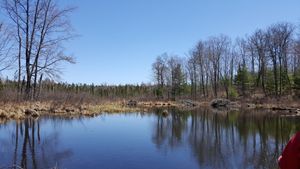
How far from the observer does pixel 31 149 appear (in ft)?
31.7

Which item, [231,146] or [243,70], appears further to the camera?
[243,70]

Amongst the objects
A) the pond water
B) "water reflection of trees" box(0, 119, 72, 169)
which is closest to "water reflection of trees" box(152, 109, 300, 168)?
the pond water

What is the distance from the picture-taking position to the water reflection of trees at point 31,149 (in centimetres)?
794

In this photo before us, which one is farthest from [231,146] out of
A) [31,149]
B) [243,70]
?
[243,70]

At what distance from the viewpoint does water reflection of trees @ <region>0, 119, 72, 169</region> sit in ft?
26.1

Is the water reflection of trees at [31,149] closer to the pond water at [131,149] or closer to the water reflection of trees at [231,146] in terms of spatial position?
the pond water at [131,149]

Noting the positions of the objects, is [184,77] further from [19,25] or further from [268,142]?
[268,142]

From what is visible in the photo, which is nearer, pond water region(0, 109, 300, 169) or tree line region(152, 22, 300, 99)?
pond water region(0, 109, 300, 169)

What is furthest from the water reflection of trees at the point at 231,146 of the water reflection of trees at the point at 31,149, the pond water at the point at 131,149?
the water reflection of trees at the point at 31,149

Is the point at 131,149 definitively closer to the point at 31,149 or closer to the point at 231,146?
A: the point at 31,149

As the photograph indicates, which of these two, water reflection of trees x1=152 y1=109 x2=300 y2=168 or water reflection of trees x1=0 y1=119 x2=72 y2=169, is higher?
water reflection of trees x1=0 y1=119 x2=72 y2=169

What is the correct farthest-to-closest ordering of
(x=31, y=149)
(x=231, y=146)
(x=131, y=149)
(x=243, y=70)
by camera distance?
(x=243, y=70) → (x=231, y=146) → (x=131, y=149) → (x=31, y=149)

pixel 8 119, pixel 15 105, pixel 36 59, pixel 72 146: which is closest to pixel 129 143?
pixel 72 146

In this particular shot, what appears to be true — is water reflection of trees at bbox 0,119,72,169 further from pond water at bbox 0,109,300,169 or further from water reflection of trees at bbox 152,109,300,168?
water reflection of trees at bbox 152,109,300,168
